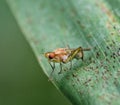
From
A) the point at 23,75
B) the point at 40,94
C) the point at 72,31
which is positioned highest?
the point at 72,31

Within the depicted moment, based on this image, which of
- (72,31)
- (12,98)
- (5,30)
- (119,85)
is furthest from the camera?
(5,30)

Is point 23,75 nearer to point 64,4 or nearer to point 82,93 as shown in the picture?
point 64,4

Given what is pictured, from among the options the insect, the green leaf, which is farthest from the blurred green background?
the insect

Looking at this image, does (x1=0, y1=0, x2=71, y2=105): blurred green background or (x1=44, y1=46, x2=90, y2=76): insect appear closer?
(x1=44, y1=46, x2=90, y2=76): insect

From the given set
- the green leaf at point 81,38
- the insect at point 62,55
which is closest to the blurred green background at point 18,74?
the green leaf at point 81,38

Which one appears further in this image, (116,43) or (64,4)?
(64,4)

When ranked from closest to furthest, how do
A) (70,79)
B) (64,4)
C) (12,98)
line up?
(70,79), (64,4), (12,98)

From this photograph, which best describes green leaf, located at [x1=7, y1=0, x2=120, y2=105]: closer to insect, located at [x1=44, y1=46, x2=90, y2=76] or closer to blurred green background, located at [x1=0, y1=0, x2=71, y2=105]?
insect, located at [x1=44, y1=46, x2=90, y2=76]

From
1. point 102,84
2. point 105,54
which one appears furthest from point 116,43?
point 102,84

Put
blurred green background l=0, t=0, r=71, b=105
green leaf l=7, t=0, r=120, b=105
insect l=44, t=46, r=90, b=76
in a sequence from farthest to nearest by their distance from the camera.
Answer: blurred green background l=0, t=0, r=71, b=105
insect l=44, t=46, r=90, b=76
green leaf l=7, t=0, r=120, b=105
